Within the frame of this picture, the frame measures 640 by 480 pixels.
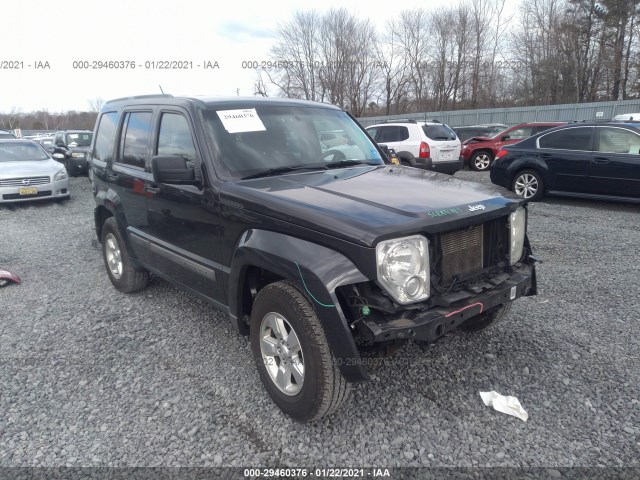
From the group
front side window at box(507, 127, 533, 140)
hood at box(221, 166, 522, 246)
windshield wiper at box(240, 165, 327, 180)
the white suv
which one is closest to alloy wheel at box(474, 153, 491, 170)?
front side window at box(507, 127, 533, 140)

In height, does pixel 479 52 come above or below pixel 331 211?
above

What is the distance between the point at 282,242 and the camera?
100 inches

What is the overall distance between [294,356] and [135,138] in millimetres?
2700

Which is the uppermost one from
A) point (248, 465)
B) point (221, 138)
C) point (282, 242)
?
point (221, 138)

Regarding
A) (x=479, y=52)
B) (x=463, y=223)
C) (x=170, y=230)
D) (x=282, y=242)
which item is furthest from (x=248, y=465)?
(x=479, y=52)

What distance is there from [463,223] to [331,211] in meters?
0.74

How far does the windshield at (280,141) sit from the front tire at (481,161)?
12.1m

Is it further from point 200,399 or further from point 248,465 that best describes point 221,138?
point 248,465

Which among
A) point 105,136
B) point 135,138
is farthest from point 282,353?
point 105,136

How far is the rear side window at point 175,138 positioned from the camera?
337 centimetres

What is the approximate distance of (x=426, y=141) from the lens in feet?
40.7

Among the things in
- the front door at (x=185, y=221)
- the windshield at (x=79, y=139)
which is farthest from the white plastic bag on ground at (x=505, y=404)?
the windshield at (x=79, y=139)

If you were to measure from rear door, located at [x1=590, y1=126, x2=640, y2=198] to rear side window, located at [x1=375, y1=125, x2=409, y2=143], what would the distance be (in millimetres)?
5410

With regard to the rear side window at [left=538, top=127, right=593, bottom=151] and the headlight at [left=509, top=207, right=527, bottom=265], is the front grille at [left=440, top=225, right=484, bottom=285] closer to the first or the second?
the headlight at [left=509, top=207, right=527, bottom=265]
